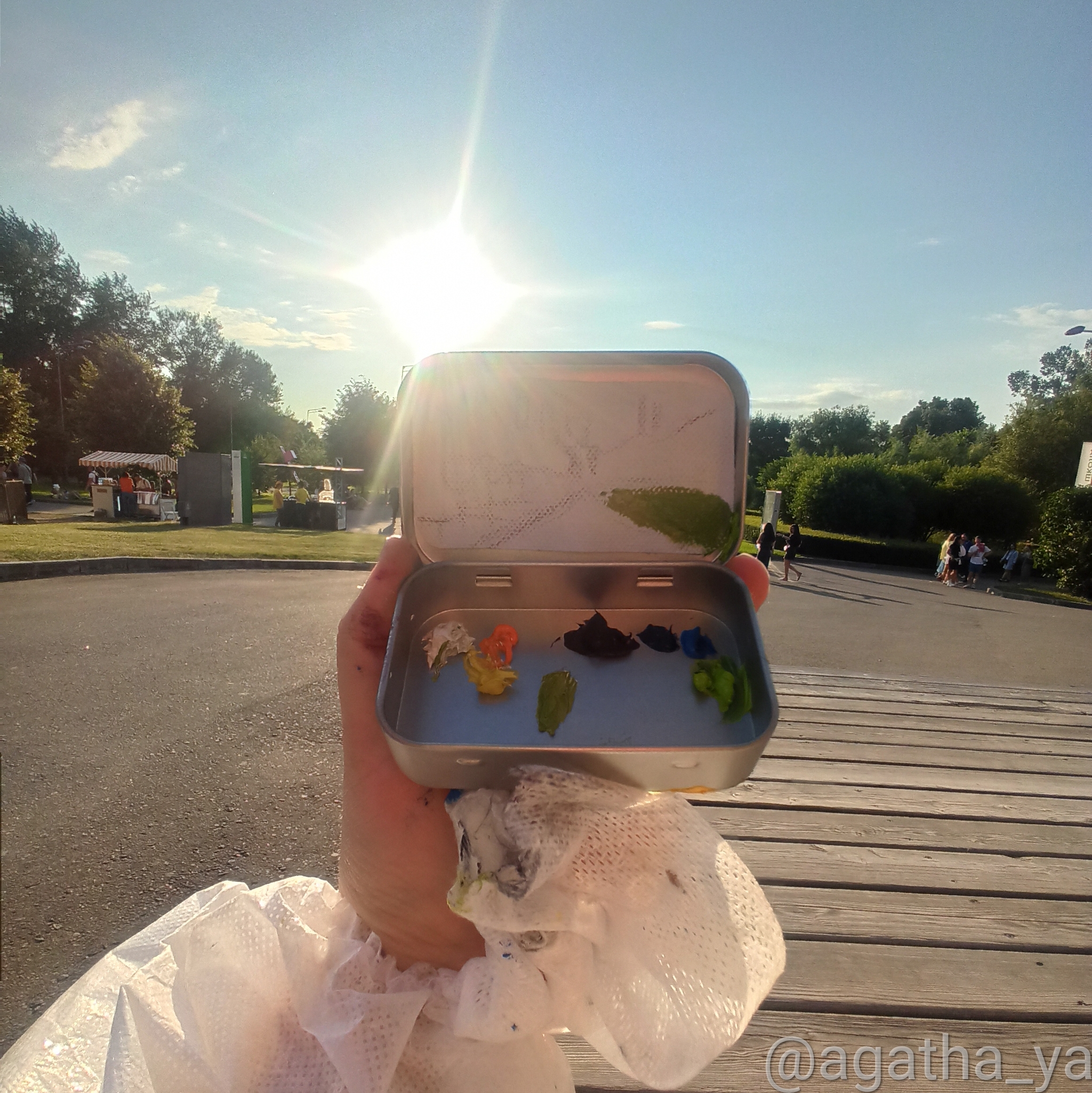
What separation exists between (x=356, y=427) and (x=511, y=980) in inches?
2045

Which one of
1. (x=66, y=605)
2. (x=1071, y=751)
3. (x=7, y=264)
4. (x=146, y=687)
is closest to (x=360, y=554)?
(x=66, y=605)

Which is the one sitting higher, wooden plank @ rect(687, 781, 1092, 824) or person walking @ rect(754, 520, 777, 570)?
wooden plank @ rect(687, 781, 1092, 824)

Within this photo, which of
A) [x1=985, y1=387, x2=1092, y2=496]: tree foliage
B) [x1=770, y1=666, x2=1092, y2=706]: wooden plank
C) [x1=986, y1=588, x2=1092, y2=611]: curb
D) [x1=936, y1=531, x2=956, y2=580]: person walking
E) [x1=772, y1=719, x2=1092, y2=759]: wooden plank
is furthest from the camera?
[x1=985, y1=387, x2=1092, y2=496]: tree foliage

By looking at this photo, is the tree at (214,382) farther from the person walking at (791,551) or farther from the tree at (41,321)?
the person walking at (791,551)

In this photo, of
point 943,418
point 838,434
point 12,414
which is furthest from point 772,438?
point 12,414

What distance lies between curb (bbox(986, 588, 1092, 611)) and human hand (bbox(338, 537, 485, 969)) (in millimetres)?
16850

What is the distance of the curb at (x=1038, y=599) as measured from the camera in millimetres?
14383

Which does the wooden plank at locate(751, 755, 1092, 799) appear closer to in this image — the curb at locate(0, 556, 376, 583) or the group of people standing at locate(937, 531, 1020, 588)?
the curb at locate(0, 556, 376, 583)

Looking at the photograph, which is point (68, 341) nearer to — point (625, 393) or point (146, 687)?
point (146, 687)

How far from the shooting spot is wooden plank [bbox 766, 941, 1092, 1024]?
130 centimetres

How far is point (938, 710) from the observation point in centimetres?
305

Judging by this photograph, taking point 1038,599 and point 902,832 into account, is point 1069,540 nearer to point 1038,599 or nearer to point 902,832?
point 1038,599

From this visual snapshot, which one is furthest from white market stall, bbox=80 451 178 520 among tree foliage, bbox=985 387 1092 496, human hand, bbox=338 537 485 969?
tree foliage, bbox=985 387 1092 496

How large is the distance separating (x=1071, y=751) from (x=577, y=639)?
258 cm
